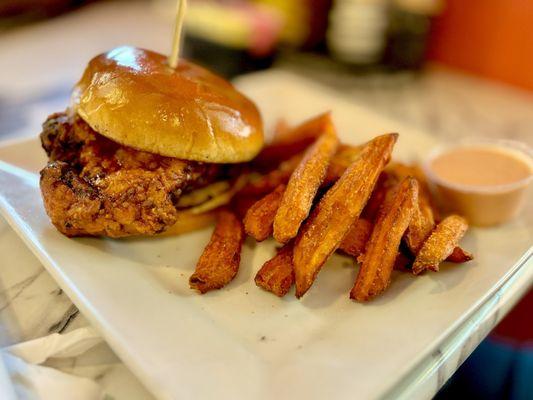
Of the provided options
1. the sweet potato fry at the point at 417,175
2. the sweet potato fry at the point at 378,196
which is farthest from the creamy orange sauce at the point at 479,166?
the sweet potato fry at the point at 378,196

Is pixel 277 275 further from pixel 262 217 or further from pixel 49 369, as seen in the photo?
pixel 49 369

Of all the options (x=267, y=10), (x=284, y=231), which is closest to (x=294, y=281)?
(x=284, y=231)

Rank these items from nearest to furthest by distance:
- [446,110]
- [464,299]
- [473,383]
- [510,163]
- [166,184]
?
[464,299], [166,184], [510,163], [473,383], [446,110]

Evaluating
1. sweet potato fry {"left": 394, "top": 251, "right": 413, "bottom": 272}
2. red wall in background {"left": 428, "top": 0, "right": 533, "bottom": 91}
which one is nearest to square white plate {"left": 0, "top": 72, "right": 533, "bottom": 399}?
sweet potato fry {"left": 394, "top": 251, "right": 413, "bottom": 272}

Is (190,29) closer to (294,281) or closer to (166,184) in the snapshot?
(166,184)

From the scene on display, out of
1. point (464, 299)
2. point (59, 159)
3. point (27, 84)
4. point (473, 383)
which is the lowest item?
point (473, 383)

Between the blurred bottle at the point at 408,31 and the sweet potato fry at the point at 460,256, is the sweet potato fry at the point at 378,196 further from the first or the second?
the blurred bottle at the point at 408,31
